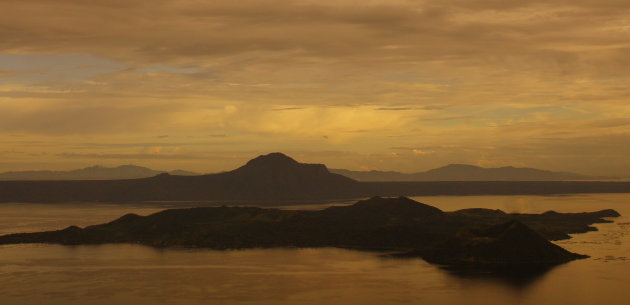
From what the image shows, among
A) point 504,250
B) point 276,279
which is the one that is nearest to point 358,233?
point 504,250

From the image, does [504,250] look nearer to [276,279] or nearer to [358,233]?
[358,233]

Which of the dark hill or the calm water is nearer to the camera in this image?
the calm water

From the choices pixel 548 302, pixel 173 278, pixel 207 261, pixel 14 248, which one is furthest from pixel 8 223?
pixel 548 302

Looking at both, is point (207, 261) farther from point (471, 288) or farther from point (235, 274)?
point (471, 288)

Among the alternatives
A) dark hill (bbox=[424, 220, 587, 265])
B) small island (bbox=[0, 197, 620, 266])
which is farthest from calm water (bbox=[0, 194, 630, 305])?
small island (bbox=[0, 197, 620, 266])

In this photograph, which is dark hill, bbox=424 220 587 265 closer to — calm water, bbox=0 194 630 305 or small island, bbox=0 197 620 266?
small island, bbox=0 197 620 266

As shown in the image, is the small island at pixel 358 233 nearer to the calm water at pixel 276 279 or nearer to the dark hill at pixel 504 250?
the dark hill at pixel 504 250
